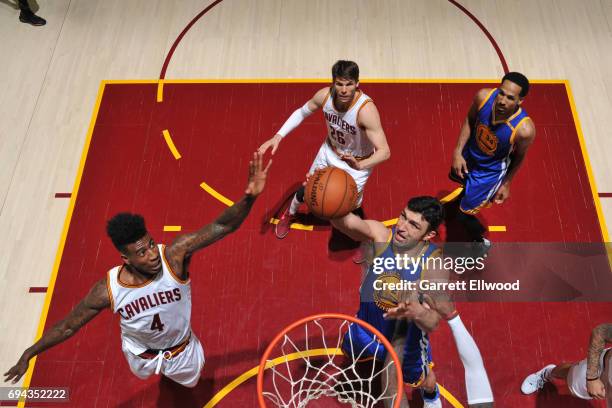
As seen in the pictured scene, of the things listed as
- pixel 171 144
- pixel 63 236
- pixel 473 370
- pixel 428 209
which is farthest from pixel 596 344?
pixel 63 236

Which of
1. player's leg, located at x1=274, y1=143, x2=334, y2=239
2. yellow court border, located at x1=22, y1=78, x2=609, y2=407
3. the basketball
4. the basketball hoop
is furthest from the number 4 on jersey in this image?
player's leg, located at x1=274, y1=143, x2=334, y2=239

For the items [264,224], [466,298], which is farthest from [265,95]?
[466,298]

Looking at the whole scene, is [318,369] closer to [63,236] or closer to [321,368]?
[321,368]

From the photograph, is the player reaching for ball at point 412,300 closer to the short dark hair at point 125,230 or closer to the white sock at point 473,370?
the white sock at point 473,370

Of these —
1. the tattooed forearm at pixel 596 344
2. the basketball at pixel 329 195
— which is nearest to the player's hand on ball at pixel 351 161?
the basketball at pixel 329 195

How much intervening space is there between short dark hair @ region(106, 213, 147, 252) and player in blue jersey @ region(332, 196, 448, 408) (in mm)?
1584

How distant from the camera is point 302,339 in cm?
455

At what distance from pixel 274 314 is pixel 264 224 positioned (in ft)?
3.30

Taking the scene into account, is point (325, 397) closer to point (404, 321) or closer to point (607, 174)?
point (404, 321)

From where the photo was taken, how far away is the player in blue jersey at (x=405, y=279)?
347 centimetres

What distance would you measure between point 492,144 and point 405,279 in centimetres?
146

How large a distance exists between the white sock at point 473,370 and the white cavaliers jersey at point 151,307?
6.09ft

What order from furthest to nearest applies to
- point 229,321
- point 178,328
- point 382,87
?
point 382,87
point 229,321
point 178,328

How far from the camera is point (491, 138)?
419 centimetres
